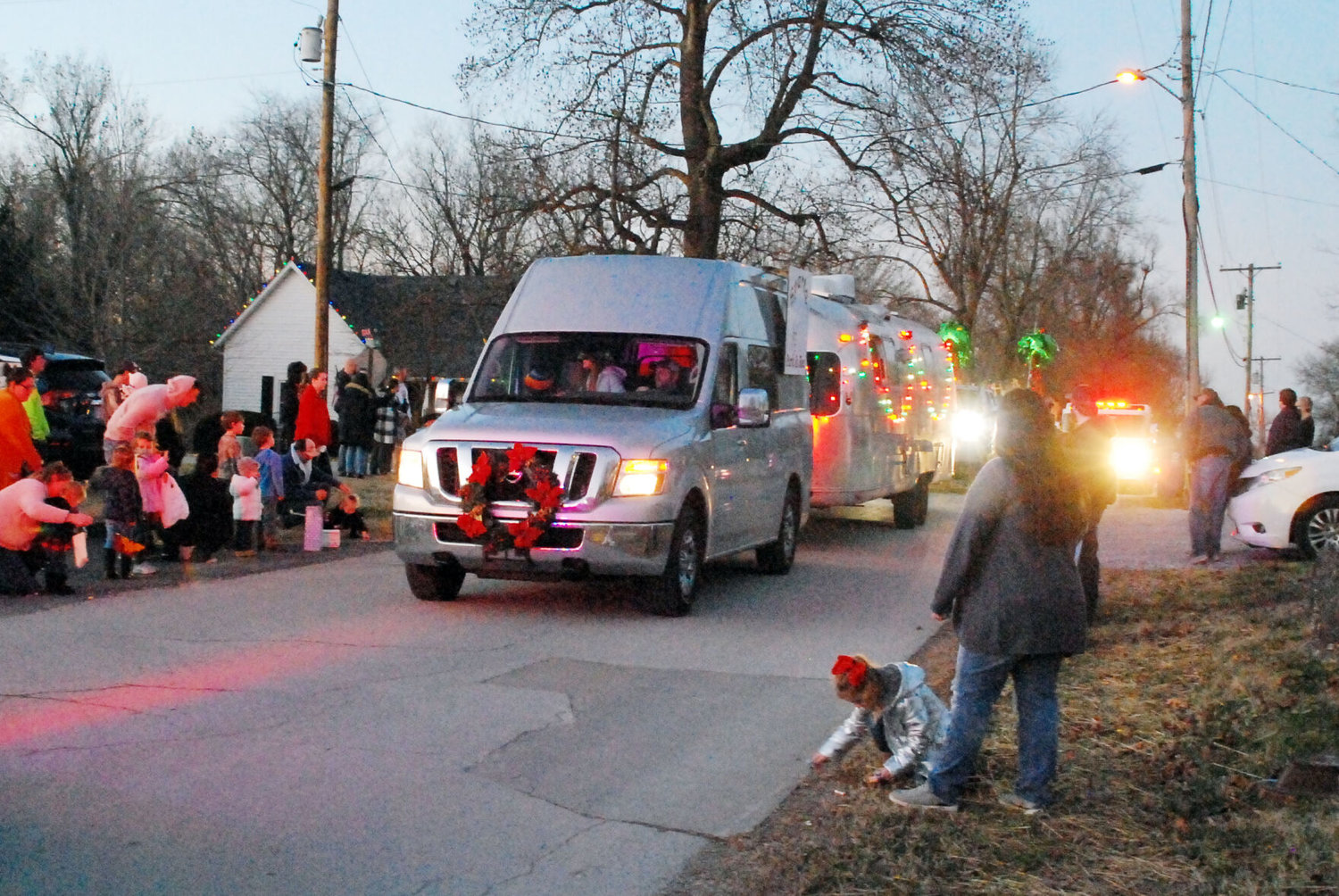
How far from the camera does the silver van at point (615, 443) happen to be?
10375 millimetres

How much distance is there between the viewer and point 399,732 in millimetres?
7090

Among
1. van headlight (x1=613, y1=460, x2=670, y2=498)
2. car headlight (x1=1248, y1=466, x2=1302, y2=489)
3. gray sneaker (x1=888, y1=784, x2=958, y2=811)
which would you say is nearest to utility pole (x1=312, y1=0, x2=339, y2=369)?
van headlight (x1=613, y1=460, x2=670, y2=498)

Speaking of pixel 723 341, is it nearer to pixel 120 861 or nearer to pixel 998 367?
pixel 120 861

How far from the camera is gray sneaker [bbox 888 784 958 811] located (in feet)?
19.0

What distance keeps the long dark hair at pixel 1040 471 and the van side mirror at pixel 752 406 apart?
242 inches

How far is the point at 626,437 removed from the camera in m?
10.5

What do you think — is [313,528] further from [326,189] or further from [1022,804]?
[1022,804]

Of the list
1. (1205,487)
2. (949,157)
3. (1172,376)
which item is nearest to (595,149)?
(949,157)

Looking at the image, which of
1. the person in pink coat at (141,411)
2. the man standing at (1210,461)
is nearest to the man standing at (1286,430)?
the man standing at (1210,461)

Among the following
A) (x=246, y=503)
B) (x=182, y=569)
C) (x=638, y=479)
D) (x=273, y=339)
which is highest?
(x=273, y=339)

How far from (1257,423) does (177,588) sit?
92699 millimetres

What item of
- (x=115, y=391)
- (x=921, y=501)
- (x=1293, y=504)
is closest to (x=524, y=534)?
(x=1293, y=504)

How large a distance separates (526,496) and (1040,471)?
17.4ft

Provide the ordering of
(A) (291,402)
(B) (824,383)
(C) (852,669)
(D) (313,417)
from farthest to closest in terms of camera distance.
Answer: (A) (291,402)
(D) (313,417)
(B) (824,383)
(C) (852,669)
